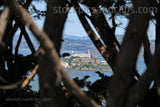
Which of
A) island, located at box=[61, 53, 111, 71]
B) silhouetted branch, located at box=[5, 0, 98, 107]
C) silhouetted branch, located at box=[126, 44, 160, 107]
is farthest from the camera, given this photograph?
island, located at box=[61, 53, 111, 71]

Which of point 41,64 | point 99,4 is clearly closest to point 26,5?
point 99,4

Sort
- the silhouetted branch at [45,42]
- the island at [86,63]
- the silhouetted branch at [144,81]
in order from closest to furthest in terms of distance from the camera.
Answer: the silhouetted branch at [45,42] < the silhouetted branch at [144,81] < the island at [86,63]

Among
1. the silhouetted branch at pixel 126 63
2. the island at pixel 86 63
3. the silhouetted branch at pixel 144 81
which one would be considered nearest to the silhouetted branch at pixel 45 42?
the silhouetted branch at pixel 126 63

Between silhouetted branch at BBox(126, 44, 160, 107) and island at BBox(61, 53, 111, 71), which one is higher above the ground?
silhouetted branch at BBox(126, 44, 160, 107)

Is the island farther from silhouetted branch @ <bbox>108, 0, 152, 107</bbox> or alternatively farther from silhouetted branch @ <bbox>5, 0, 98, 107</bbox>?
silhouetted branch @ <bbox>5, 0, 98, 107</bbox>

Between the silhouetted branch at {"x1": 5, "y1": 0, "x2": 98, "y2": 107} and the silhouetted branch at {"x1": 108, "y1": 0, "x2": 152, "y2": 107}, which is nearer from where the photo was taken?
the silhouetted branch at {"x1": 5, "y1": 0, "x2": 98, "y2": 107}

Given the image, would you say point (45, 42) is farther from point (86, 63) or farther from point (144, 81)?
point (86, 63)

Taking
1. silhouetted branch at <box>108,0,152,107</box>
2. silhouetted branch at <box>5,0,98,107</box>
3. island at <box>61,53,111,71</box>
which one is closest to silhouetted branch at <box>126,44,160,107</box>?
silhouetted branch at <box>108,0,152,107</box>

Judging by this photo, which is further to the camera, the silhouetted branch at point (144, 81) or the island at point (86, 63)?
the island at point (86, 63)

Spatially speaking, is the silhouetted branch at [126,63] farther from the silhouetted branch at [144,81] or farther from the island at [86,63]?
the island at [86,63]

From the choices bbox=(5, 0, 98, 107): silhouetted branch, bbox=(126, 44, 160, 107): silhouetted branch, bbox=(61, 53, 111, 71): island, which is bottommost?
bbox=(61, 53, 111, 71): island

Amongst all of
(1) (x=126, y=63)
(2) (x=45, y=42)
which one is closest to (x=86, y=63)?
(1) (x=126, y=63)
